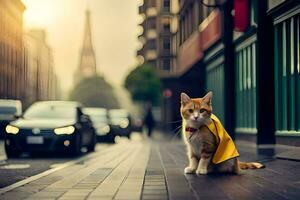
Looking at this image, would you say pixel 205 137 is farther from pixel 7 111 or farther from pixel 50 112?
pixel 7 111

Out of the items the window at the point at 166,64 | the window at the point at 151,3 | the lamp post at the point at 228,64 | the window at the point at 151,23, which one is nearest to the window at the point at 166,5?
the window at the point at 151,3

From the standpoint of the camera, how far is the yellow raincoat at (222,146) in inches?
326

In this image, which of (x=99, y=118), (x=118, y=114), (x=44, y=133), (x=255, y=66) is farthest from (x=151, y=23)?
(x=44, y=133)

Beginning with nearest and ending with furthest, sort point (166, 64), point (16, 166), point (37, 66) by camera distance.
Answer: point (16, 166), point (37, 66), point (166, 64)

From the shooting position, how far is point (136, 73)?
83.8 meters

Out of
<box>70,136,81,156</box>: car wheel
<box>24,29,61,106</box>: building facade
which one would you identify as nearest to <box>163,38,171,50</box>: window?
<box>24,29,61,106</box>: building facade

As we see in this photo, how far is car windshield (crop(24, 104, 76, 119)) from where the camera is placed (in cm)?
1705

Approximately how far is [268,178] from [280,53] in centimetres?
894

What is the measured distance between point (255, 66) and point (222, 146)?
1081 cm

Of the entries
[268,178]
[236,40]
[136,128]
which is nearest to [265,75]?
[236,40]

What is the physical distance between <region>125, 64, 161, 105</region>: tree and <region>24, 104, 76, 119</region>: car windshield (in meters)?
60.2

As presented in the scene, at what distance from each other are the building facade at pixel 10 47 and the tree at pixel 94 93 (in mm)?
39303

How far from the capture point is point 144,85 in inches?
3127

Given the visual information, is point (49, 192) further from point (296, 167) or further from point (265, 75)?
point (265, 75)
